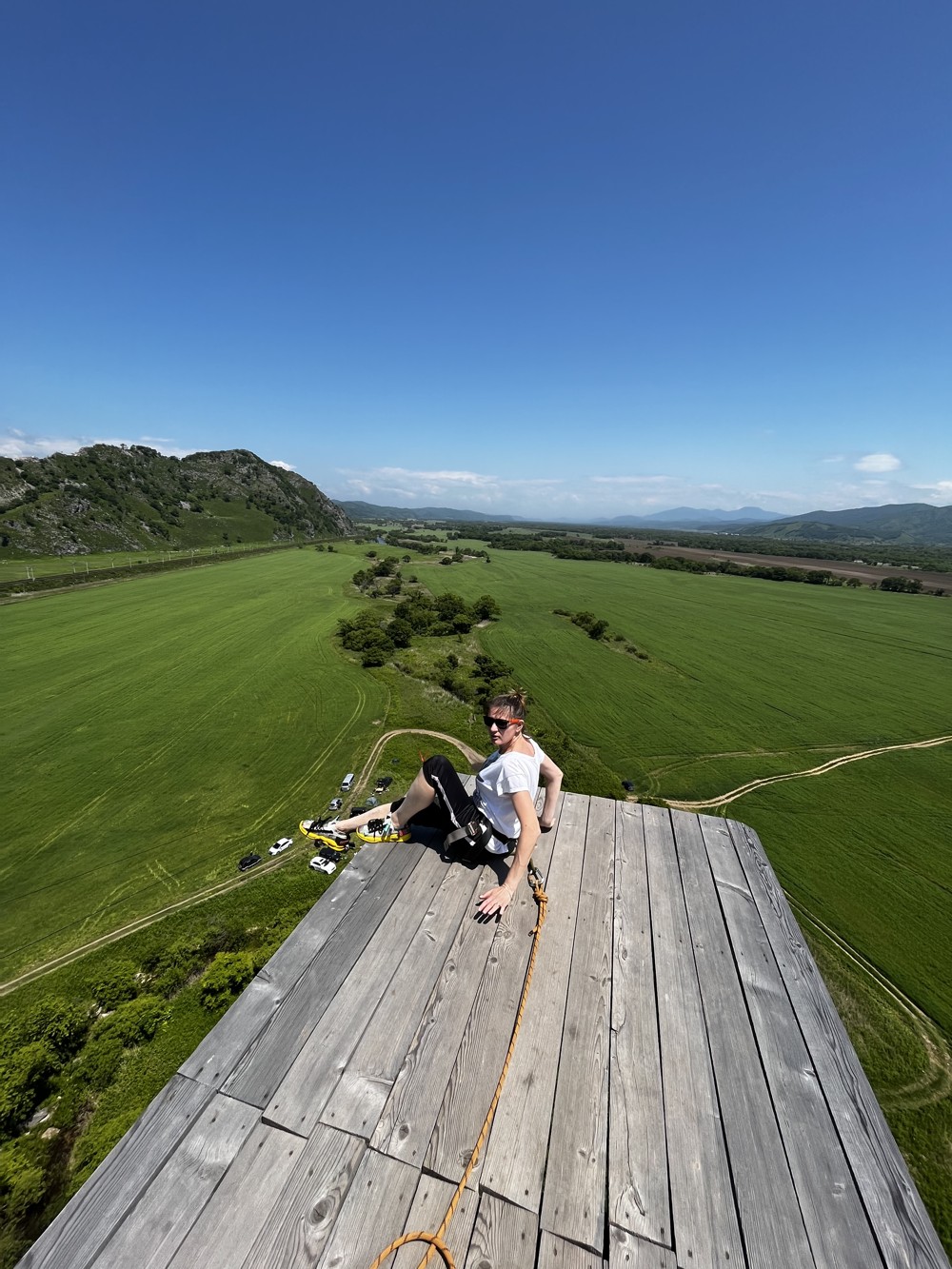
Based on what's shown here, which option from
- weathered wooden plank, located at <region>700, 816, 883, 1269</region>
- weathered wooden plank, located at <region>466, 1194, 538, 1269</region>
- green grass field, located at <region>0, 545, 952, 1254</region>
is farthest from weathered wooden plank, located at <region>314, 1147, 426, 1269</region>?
green grass field, located at <region>0, 545, 952, 1254</region>

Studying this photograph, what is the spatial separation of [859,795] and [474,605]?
46.8m

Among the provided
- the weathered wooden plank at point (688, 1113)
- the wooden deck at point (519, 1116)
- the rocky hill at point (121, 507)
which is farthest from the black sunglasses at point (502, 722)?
the rocky hill at point (121, 507)

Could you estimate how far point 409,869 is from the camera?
5.84 metres

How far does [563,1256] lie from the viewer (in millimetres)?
2715

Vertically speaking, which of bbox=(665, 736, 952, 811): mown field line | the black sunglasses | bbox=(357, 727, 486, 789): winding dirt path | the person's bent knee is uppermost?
the black sunglasses

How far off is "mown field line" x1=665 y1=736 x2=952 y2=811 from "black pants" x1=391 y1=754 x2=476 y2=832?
1869 cm

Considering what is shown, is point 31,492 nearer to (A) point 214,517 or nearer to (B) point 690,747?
(A) point 214,517

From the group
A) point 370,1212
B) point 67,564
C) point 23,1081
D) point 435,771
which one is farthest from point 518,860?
point 67,564

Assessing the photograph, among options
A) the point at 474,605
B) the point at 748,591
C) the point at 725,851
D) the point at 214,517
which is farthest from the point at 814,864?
the point at 214,517

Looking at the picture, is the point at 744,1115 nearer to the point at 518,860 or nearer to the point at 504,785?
the point at 518,860

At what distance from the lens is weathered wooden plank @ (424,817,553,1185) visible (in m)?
3.16

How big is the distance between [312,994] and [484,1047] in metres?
1.68

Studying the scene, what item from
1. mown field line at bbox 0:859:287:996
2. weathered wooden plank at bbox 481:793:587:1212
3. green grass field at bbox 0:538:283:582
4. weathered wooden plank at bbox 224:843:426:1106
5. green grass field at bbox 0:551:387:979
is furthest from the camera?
green grass field at bbox 0:538:283:582

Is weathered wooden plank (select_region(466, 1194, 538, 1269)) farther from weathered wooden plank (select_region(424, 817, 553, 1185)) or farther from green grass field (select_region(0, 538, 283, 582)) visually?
green grass field (select_region(0, 538, 283, 582))
